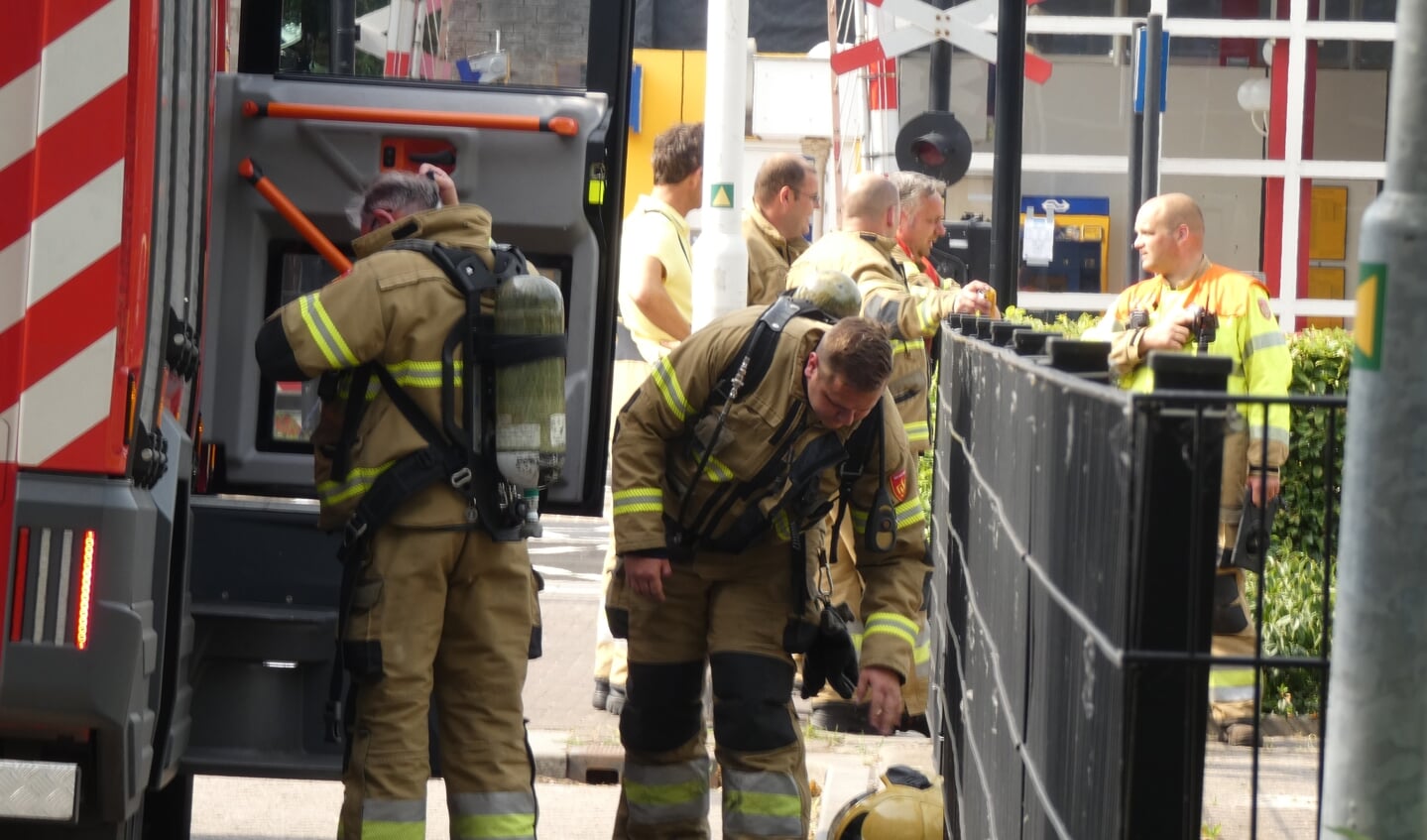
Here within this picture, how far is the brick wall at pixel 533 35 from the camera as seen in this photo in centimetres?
516

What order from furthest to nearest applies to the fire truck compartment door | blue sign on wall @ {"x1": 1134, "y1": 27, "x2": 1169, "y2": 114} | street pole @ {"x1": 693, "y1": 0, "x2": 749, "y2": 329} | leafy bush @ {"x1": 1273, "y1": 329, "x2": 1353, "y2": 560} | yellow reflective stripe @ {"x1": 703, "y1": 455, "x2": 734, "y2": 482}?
blue sign on wall @ {"x1": 1134, "y1": 27, "x2": 1169, "y2": 114}
leafy bush @ {"x1": 1273, "y1": 329, "x2": 1353, "y2": 560}
street pole @ {"x1": 693, "y1": 0, "x2": 749, "y2": 329}
the fire truck compartment door
yellow reflective stripe @ {"x1": 703, "y1": 455, "x2": 734, "y2": 482}

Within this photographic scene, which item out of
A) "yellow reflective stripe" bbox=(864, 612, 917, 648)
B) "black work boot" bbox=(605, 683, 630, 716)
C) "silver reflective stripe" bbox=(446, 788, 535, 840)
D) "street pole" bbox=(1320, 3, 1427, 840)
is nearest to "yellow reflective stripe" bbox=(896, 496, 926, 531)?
"yellow reflective stripe" bbox=(864, 612, 917, 648)

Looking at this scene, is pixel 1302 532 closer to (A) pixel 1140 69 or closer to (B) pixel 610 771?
(B) pixel 610 771

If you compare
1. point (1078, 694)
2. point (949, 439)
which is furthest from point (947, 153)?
point (1078, 694)

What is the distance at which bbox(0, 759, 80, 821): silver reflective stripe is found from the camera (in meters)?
3.73

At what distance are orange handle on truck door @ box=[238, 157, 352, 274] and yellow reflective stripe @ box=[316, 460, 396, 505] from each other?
2.31ft

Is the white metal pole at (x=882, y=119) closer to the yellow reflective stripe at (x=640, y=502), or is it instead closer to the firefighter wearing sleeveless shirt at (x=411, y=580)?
the yellow reflective stripe at (x=640, y=502)

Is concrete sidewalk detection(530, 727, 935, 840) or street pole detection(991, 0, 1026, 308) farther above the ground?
street pole detection(991, 0, 1026, 308)

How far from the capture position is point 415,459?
14.8ft

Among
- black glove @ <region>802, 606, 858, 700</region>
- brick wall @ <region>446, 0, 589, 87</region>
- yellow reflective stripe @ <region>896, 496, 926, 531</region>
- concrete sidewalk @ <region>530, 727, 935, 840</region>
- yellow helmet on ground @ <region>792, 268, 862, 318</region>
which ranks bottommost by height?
concrete sidewalk @ <region>530, 727, 935, 840</region>

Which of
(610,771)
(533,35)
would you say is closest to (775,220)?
(610,771)

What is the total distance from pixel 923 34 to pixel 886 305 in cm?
454

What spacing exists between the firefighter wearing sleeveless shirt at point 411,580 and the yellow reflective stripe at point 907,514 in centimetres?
98

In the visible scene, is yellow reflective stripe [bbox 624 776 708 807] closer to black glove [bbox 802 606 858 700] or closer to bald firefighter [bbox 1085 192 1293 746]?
black glove [bbox 802 606 858 700]
